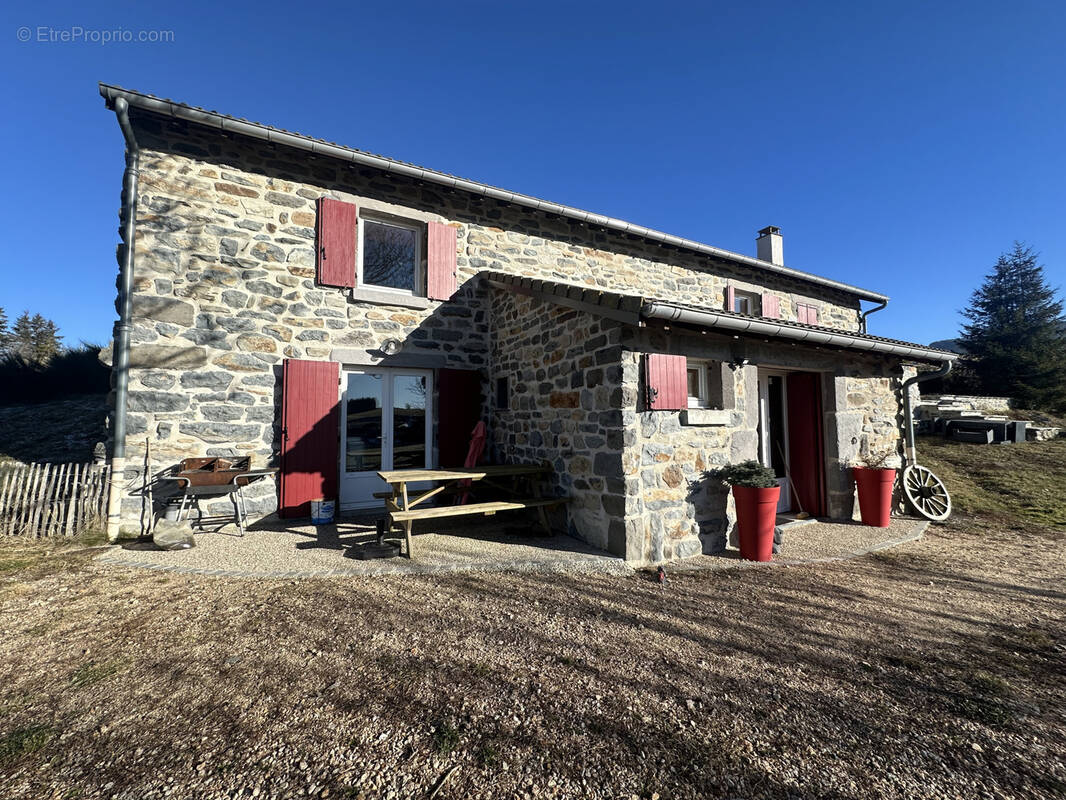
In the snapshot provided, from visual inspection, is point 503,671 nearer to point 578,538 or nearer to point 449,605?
point 449,605

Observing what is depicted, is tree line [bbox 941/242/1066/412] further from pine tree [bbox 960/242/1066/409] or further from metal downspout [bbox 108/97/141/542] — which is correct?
metal downspout [bbox 108/97/141/542]

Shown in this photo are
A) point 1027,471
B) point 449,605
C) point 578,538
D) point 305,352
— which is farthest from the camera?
point 1027,471

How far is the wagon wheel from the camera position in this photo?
234 inches

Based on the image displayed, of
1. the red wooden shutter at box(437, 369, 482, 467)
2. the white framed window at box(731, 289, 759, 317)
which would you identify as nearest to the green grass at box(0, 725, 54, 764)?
the red wooden shutter at box(437, 369, 482, 467)

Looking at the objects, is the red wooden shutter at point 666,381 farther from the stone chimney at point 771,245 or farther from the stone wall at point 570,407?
the stone chimney at point 771,245

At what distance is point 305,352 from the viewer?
5.78m

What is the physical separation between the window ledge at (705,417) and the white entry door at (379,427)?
3.84 metres

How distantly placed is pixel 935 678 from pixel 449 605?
296 cm

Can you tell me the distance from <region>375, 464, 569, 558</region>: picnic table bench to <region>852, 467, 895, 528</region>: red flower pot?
4.11 meters

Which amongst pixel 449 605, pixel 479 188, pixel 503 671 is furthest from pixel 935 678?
pixel 479 188

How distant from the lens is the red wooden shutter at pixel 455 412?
6.50 m

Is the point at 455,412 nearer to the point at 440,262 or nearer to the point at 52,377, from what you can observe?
the point at 440,262

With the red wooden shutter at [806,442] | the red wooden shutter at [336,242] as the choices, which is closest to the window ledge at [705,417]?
the red wooden shutter at [806,442]

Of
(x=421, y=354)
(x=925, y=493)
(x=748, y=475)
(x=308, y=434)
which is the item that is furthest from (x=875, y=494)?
(x=308, y=434)
